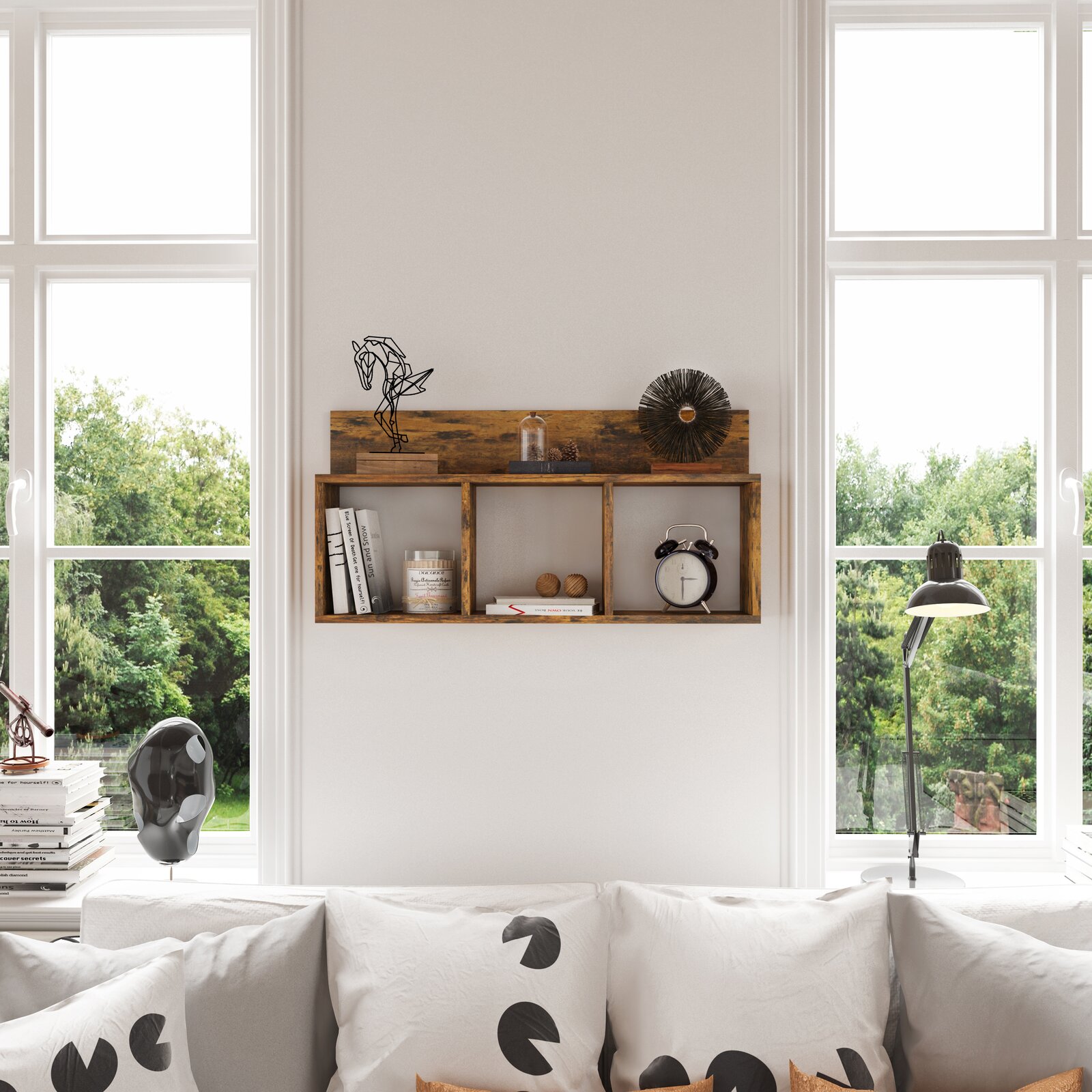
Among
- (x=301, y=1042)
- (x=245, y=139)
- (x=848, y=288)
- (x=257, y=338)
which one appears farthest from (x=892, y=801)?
(x=245, y=139)

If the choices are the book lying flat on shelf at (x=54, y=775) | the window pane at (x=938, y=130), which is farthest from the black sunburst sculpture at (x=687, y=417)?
the book lying flat on shelf at (x=54, y=775)

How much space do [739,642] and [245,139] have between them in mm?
1725

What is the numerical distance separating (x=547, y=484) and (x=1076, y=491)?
1265mm

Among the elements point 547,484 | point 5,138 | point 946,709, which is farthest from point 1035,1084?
point 5,138

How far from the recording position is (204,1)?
1997mm

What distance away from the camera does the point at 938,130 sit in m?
2.05

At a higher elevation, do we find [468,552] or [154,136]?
[154,136]

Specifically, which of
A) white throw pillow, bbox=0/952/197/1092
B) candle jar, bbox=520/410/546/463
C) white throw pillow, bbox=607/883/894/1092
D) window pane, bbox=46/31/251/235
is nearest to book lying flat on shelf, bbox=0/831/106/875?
white throw pillow, bbox=0/952/197/1092

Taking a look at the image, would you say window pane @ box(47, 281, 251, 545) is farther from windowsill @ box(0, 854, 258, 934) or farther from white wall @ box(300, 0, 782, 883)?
windowsill @ box(0, 854, 258, 934)

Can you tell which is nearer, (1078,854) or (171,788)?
(171,788)

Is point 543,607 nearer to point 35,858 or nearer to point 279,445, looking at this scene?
point 279,445

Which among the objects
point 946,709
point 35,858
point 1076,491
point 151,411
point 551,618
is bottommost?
point 35,858

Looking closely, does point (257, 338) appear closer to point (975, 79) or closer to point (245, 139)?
point (245, 139)

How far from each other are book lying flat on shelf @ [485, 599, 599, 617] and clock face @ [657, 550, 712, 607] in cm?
18
